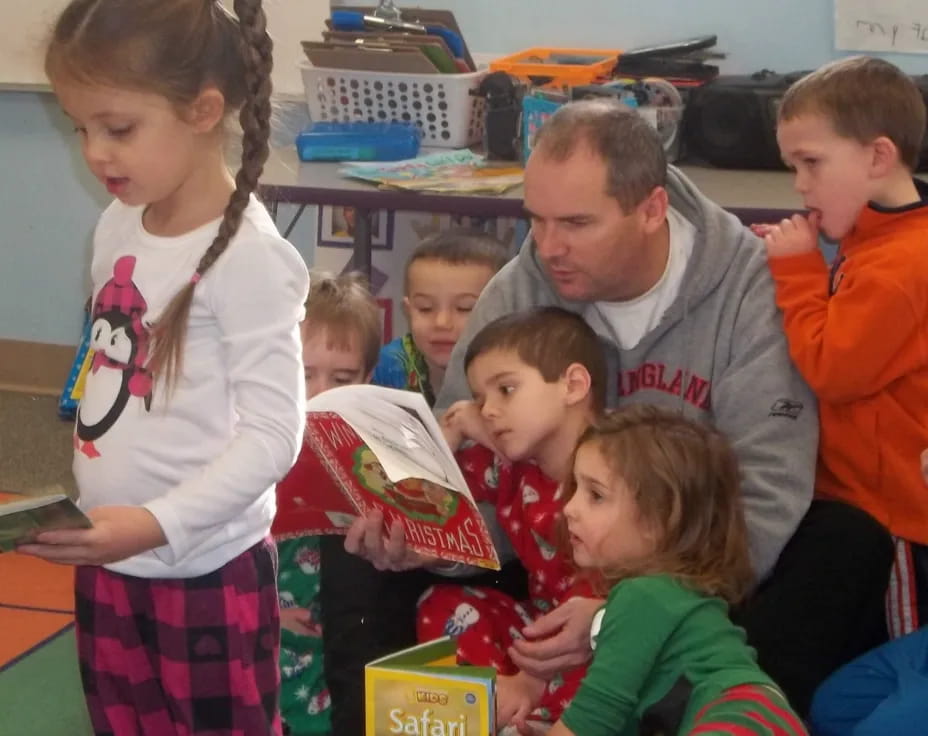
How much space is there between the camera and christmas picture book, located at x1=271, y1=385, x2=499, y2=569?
4.69 ft

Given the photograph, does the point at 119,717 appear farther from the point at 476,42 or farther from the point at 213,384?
the point at 476,42

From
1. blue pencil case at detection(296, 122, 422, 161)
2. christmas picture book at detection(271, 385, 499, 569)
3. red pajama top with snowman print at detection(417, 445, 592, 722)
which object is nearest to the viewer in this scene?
christmas picture book at detection(271, 385, 499, 569)

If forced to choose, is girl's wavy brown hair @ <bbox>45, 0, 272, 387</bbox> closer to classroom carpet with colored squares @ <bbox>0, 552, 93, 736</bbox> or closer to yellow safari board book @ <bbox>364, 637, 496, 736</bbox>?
yellow safari board book @ <bbox>364, 637, 496, 736</bbox>

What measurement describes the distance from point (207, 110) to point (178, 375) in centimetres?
25

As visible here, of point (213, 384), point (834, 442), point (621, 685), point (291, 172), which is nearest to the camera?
point (213, 384)

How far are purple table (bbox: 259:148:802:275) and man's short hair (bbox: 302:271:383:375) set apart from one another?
0.19 m

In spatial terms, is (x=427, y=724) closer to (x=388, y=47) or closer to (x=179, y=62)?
(x=179, y=62)

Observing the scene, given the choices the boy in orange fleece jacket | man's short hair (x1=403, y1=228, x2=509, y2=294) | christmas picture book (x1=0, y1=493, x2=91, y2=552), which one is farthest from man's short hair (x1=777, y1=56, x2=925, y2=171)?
christmas picture book (x1=0, y1=493, x2=91, y2=552)

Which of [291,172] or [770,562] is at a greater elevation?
[291,172]

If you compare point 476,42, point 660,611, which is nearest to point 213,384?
point 660,611

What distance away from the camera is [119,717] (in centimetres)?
130

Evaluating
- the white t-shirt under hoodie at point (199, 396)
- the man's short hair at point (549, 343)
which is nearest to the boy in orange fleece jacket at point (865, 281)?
the man's short hair at point (549, 343)

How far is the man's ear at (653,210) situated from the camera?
171 cm

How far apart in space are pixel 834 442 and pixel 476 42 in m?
1.60
